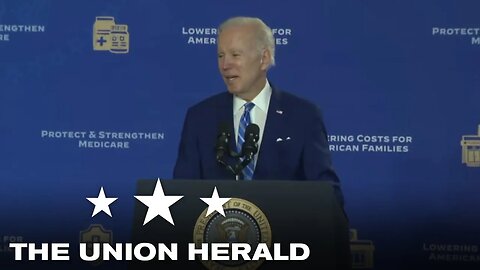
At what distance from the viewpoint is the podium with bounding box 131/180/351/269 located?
86.1 inches

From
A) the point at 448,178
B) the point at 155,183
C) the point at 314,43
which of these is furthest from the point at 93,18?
the point at 448,178

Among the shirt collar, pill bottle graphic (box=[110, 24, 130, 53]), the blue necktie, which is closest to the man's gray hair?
the shirt collar

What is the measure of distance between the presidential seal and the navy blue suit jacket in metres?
0.83

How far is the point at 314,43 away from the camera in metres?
3.38

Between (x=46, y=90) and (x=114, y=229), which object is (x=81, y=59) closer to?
(x=46, y=90)

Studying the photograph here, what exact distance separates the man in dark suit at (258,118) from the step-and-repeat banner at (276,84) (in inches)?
2.3

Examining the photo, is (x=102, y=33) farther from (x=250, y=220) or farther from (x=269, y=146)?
(x=250, y=220)

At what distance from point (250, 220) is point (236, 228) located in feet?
0.16

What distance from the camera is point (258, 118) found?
3.29 metres

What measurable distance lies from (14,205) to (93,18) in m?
0.94

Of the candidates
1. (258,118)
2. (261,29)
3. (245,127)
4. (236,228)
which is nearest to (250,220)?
(236,228)

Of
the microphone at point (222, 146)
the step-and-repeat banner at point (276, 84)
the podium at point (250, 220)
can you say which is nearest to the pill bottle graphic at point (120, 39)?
the step-and-repeat banner at point (276, 84)

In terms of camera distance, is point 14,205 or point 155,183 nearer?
point 155,183

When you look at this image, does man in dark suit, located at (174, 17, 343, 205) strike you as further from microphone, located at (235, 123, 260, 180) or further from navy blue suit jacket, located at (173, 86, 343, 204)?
microphone, located at (235, 123, 260, 180)
